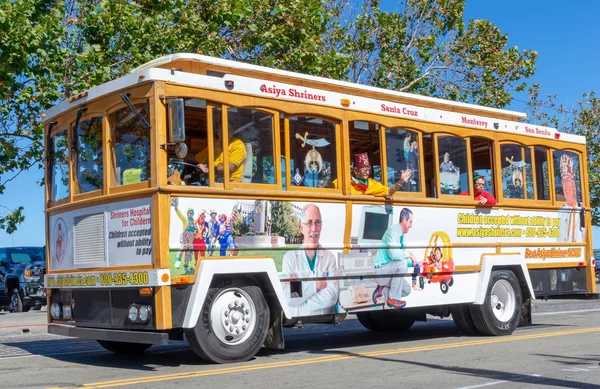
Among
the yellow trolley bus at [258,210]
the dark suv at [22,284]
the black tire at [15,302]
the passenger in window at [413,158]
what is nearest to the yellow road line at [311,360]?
the yellow trolley bus at [258,210]

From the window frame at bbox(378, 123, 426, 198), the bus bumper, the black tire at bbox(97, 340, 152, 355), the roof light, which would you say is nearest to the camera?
the bus bumper

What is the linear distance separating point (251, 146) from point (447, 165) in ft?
11.8

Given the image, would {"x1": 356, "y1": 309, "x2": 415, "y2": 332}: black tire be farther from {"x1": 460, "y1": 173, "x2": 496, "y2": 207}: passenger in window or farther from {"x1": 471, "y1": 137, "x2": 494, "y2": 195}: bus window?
{"x1": 471, "y1": 137, "x2": 494, "y2": 195}: bus window

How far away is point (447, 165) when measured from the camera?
12.0 meters

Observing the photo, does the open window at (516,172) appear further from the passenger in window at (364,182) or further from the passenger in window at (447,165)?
the passenger in window at (364,182)

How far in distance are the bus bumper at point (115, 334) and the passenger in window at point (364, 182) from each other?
341 centimetres

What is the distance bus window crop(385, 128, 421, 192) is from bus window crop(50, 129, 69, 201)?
13.8 feet

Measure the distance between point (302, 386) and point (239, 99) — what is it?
11.7ft

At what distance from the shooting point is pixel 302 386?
7.58 meters

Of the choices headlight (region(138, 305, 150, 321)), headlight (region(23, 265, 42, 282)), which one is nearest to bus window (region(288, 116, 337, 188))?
headlight (region(138, 305, 150, 321))

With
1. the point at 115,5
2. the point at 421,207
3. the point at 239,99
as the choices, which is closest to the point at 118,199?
the point at 239,99

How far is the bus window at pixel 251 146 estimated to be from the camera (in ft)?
31.2

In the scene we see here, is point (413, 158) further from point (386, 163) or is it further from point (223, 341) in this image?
point (223, 341)

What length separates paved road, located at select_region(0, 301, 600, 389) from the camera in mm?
7855
